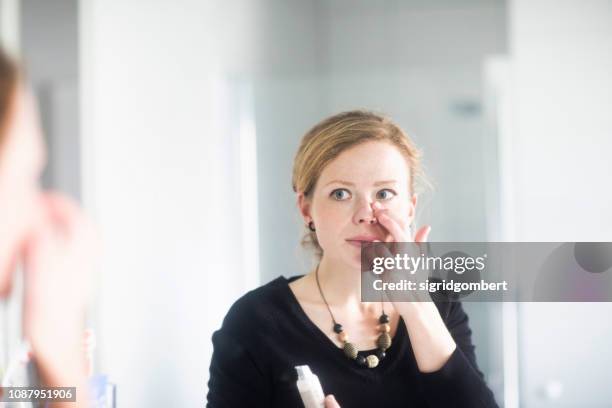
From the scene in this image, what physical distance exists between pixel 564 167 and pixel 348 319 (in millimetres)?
486

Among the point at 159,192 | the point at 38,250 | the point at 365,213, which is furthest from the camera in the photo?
the point at 159,192

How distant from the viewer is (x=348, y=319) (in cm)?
88

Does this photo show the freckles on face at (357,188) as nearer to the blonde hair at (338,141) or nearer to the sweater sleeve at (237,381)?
the blonde hair at (338,141)

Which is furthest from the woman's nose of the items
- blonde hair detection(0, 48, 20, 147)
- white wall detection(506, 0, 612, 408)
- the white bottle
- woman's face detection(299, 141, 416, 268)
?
blonde hair detection(0, 48, 20, 147)

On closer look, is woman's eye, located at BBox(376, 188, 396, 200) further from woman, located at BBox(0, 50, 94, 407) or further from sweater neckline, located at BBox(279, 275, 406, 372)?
woman, located at BBox(0, 50, 94, 407)

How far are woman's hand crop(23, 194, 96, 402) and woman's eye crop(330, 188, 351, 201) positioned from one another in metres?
0.34

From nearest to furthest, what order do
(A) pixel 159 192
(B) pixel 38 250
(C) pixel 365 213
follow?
(B) pixel 38 250 < (C) pixel 365 213 < (A) pixel 159 192

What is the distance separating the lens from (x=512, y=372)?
1.13 meters

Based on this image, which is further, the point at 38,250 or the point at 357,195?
the point at 357,195

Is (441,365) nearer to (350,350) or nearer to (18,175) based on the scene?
(350,350)

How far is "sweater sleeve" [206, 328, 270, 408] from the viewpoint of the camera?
82 cm

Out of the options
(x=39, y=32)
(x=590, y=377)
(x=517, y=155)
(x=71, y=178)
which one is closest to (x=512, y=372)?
(x=590, y=377)

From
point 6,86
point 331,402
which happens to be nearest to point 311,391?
point 331,402

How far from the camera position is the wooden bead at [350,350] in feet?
2.75
